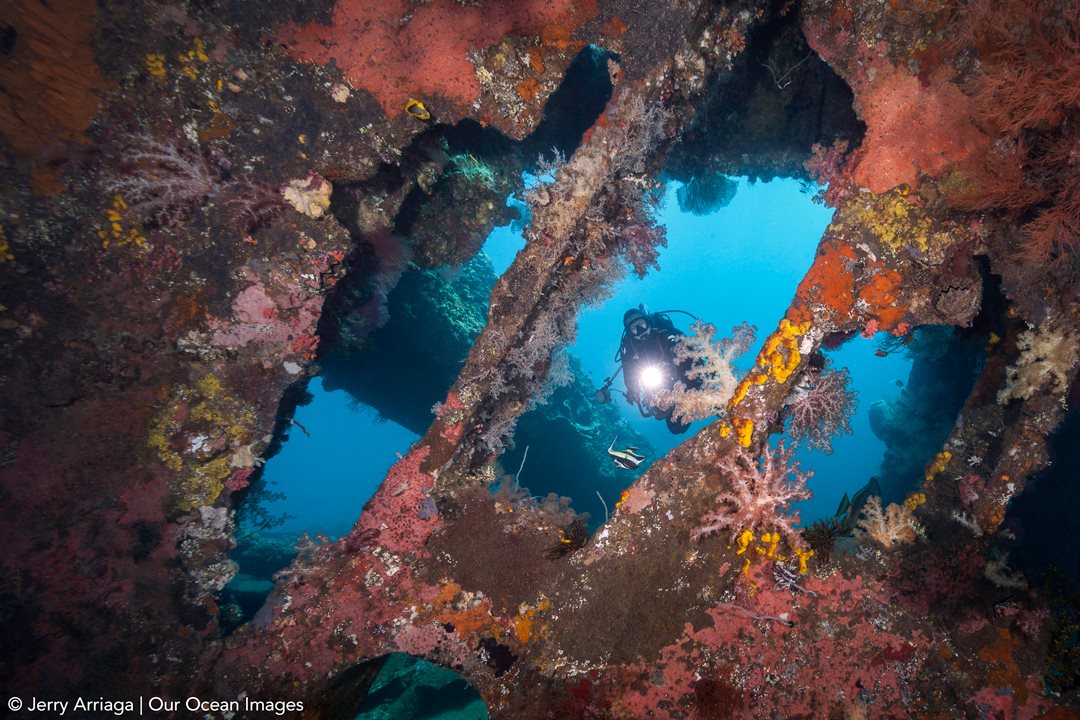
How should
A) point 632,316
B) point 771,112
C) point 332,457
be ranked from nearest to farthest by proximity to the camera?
point 771,112 → point 632,316 → point 332,457

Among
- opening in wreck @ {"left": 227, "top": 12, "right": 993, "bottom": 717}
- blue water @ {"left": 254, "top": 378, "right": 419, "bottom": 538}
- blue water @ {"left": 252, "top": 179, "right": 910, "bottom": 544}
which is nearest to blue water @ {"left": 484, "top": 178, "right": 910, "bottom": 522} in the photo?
blue water @ {"left": 252, "top": 179, "right": 910, "bottom": 544}

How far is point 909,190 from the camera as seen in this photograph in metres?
3.78

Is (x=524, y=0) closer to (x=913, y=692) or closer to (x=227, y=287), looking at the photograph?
(x=227, y=287)

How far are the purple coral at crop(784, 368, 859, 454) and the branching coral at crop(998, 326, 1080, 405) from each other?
4.04 feet

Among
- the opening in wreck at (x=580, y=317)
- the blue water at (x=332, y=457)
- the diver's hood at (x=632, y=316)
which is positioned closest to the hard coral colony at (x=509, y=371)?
the opening in wreck at (x=580, y=317)

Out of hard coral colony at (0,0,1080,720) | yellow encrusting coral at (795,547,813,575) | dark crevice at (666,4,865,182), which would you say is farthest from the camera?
dark crevice at (666,4,865,182)

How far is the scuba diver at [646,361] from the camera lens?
8.23 metres

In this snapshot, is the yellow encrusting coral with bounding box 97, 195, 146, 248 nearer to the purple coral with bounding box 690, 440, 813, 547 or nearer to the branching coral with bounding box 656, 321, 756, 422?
the branching coral with bounding box 656, 321, 756, 422

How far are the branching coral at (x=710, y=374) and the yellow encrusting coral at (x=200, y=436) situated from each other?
14.3 ft

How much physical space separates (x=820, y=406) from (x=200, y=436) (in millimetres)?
6026

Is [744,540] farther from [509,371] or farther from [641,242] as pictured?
[641,242]

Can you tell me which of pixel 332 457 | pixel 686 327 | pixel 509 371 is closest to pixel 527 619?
pixel 509 371

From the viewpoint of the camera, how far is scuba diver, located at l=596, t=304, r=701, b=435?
823 centimetres

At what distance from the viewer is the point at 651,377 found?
27.3ft
